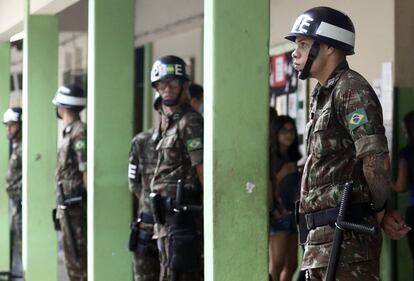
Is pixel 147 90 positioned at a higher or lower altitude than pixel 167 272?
higher

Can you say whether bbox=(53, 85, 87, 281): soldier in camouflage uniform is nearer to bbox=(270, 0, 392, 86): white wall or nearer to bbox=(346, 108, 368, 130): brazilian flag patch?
bbox=(270, 0, 392, 86): white wall

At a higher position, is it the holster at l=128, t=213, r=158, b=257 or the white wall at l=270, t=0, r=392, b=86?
the white wall at l=270, t=0, r=392, b=86

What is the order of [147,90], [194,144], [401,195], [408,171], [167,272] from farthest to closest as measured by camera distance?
[147,90] → [401,195] → [408,171] → [167,272] → [194,144]

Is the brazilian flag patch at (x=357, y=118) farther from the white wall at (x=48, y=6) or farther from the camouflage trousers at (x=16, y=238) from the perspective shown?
the camouflage trousers at (x=16, y=238)

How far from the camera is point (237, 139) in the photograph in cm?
516

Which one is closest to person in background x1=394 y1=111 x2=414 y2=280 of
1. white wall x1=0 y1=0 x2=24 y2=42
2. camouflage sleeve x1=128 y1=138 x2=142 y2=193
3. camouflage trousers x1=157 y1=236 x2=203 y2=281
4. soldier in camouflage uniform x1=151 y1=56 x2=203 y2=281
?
soldier in camouflage uniform x1=151 y1=56 x2=203 y2=281

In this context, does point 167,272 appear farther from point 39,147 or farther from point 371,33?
point 39,147

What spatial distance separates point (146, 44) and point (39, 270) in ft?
14.9

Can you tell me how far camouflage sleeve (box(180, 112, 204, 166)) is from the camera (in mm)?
6543

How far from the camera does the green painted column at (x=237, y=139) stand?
514 cm

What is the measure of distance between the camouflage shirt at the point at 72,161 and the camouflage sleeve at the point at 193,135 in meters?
1.98

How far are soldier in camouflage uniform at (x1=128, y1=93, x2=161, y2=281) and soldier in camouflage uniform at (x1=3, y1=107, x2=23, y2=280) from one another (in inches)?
170

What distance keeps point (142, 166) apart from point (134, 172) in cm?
9

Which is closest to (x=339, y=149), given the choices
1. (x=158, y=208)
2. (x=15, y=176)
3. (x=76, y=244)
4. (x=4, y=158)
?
(x=158, y=208)
